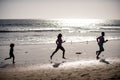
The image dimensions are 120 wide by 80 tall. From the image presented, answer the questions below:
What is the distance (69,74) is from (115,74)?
66.2 inches

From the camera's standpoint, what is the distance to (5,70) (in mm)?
10953

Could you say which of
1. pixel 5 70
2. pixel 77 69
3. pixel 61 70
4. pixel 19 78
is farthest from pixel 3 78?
pixel 77 69

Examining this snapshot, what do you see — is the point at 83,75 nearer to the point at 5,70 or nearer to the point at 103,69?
the point at 103,69

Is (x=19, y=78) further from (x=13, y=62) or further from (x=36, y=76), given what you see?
(x=13, y=62)

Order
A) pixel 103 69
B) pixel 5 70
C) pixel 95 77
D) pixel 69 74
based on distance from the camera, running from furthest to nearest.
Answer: pixel 5 70 < pixel 103 69 < pixel 69 74 < pixel 95 77

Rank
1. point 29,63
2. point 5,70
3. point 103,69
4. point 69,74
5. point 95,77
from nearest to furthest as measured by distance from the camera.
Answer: point 95,77 → point 69,74 → point 103,69 → point 5,70 → point 29,63

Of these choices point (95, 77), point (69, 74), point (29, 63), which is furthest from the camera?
point (29, 63)

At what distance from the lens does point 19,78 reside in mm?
9156

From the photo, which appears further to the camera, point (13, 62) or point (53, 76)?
point (13, 62)

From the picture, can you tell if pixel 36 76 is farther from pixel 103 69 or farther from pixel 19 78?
pixel 103 69

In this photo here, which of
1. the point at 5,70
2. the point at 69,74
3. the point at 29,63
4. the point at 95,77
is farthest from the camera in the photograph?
the point at 29,63

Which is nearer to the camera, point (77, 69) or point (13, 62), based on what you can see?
point (77, 69)

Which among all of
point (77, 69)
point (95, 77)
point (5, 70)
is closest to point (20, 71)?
point (5, 70)

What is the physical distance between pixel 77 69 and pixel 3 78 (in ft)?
9.88
